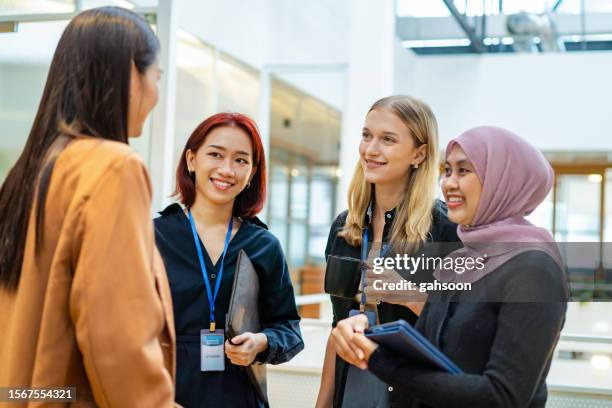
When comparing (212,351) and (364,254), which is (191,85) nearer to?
(364,254)

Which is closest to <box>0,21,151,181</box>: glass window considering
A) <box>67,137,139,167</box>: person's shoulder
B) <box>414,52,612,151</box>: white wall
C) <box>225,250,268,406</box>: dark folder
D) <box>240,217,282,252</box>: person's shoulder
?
<box>240,217,282,252</box>: person's shoulder

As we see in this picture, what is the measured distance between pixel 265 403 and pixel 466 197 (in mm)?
946

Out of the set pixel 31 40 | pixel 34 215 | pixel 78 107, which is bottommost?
pixel 34 215

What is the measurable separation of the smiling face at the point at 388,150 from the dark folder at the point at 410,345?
851 mm

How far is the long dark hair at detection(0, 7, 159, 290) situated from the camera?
1448 mm

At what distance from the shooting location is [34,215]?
4.62 ft

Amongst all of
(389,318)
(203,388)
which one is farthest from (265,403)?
(389,318)

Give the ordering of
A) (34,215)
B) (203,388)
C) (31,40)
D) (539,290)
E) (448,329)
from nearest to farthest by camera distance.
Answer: (34,215) < (539,290) < (448,329) < (203,388) < (31,40)

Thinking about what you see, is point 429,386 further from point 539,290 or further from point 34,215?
point 34,215

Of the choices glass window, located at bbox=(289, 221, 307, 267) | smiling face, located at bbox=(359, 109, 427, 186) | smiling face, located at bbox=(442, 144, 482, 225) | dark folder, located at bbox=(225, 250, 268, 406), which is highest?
smiling face, located at bbox=(359, 109, 427, 186)

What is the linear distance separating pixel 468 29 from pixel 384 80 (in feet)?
5.02

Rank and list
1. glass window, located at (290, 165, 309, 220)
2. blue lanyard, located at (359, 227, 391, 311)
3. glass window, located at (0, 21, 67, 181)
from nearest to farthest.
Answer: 1. blue lanyard, located at (359, 227, 391, 311)
2. glass window, located at (0, 21, 67, 181)
3. glass window, located at (290, 165, 309, 220)

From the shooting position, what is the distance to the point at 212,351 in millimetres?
2242

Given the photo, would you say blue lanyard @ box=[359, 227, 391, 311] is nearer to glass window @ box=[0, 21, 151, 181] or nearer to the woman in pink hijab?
the woman in pink hijab
